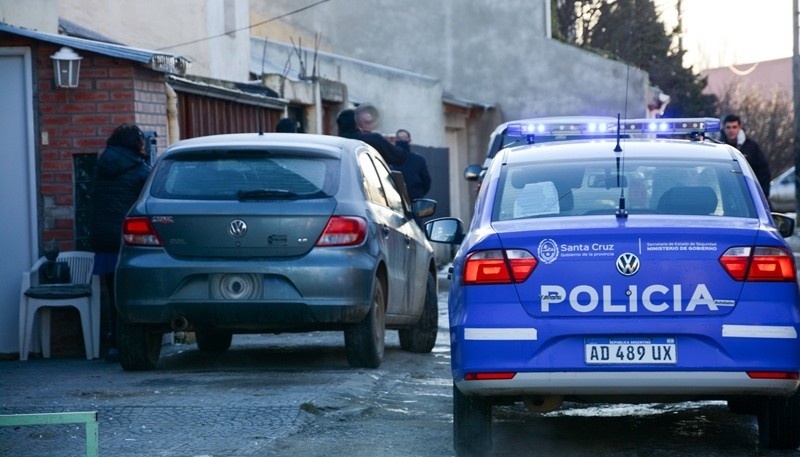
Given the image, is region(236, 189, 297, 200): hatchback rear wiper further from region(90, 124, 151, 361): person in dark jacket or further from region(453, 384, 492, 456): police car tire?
region(453, 384, 492, 456): police car tire

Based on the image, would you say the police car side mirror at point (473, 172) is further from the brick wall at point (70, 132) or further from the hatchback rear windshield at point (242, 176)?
the hatchback rear windshield at point (242, 176)

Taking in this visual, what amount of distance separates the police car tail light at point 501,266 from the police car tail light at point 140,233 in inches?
139

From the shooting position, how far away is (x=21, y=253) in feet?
39.4

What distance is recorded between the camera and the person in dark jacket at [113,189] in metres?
11.1

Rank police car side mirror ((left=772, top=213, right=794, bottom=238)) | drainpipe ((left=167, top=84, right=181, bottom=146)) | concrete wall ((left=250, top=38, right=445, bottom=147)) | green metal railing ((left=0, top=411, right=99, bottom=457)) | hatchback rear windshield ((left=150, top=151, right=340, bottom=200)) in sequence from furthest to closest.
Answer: concrete wall ((left=250, top=38, right=445, bottom=147))
drainpipe ((left=167, top=84, right=181, bottom=146))
hatchback rear windshield ((left=150, top=151, right=340, bottom=200))
police car side mirror ((left=772, top=213, right=794, bottom=238))
green metal railing ((left=0, top=411, right=99, bottom=457))

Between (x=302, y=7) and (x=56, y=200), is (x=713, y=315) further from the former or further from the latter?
(x=302, y=7)

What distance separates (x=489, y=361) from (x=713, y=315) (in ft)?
3.32

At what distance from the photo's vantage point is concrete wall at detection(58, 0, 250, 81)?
1866 centimetres

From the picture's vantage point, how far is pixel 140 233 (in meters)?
9.88

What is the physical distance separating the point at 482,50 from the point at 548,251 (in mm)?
27425

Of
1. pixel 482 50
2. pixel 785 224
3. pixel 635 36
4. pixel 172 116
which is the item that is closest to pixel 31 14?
pixel 172 116

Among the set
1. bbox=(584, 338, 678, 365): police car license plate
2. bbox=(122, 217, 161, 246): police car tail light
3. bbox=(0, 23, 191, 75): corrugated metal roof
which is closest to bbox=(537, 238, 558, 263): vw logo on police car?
bbox=(584, 338, 678, 365): police car license plate

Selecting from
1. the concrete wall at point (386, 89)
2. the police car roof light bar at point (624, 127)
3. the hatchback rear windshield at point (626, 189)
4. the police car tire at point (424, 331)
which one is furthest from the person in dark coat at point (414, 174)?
the concrete wall at point (386, 89)

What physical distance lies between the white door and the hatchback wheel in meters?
3.17
